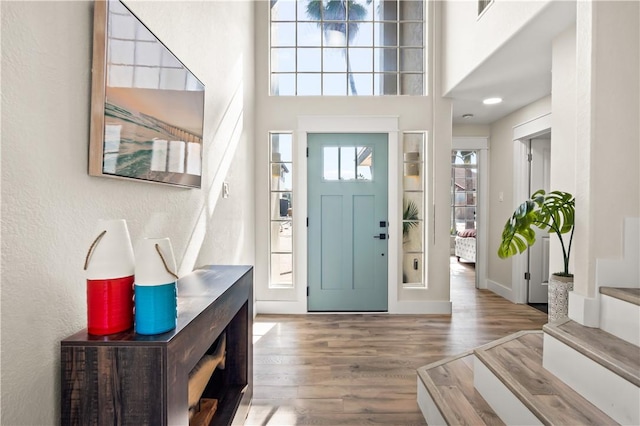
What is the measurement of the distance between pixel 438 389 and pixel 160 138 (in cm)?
193

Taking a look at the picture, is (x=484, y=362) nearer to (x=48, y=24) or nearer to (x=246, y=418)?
(x=246, y=418)

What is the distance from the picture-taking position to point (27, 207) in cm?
86

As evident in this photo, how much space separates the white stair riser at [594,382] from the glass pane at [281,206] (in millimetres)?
2627

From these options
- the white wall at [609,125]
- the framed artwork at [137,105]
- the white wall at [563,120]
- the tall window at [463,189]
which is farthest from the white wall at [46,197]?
the tall window at [463,189]

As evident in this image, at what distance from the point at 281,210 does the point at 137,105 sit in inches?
99.4

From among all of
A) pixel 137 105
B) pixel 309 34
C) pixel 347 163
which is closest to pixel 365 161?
pixel 347 163

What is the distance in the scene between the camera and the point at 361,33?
378cm

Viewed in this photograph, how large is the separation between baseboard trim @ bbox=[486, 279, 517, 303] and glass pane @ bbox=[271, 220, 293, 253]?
9.16ft

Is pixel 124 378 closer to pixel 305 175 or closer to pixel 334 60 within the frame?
pixel 305 175

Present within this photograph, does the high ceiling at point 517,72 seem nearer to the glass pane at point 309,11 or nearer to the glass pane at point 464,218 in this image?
the glass pane at point 309,11

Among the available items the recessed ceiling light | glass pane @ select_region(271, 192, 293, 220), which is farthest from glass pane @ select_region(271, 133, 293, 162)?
the recessed ceiling light

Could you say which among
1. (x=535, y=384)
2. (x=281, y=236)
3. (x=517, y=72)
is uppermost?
(x=517, y=72)

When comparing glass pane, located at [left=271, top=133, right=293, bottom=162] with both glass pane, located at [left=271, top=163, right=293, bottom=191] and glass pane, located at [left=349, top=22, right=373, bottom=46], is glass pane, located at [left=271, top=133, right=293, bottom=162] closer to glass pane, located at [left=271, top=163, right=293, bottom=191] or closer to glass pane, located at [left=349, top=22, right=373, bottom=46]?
glass pane, located at [left=271, top=163, right=293, bottom=191]

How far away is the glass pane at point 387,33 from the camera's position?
12.4ft
